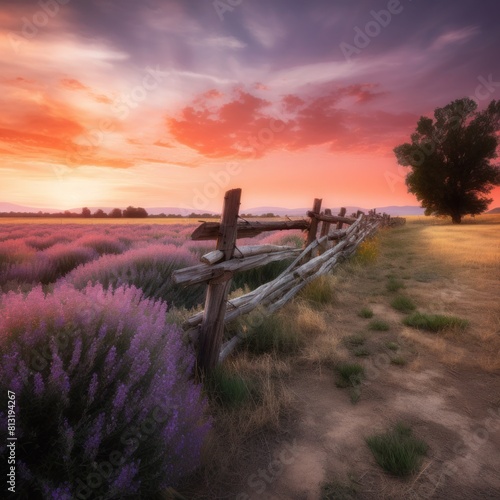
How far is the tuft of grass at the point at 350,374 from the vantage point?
3.10 metres

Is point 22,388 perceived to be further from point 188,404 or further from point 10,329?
point 188,404

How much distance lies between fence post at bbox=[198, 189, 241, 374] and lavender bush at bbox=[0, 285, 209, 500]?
0.88 m

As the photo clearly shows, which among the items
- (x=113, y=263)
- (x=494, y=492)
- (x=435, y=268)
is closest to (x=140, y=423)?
(x=494, y=492)

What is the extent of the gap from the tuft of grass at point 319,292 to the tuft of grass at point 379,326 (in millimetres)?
1087

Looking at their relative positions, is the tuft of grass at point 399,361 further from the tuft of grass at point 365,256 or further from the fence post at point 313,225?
the tuft of grass at point 365,256

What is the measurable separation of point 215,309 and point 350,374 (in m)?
1.62

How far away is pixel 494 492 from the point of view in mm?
1883

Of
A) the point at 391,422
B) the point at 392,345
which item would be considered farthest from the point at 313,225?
the point at 391,422

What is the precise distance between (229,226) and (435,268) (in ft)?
28.1

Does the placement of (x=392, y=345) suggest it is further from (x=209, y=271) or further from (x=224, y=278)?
(x=209, y=271)

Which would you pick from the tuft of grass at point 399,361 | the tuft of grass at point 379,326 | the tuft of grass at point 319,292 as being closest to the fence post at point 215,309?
the tuft of grass at point 399,361

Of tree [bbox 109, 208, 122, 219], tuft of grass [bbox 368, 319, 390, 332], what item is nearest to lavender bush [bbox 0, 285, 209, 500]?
tuft of grass [bbox 368, 319, 390, 332]

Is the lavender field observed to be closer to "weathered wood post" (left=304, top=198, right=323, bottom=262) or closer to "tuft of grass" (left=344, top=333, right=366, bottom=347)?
"tuft of grass" (left=344, top=333, right=366, bottom=347)

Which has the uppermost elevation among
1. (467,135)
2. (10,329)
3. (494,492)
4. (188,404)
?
(467,135)
